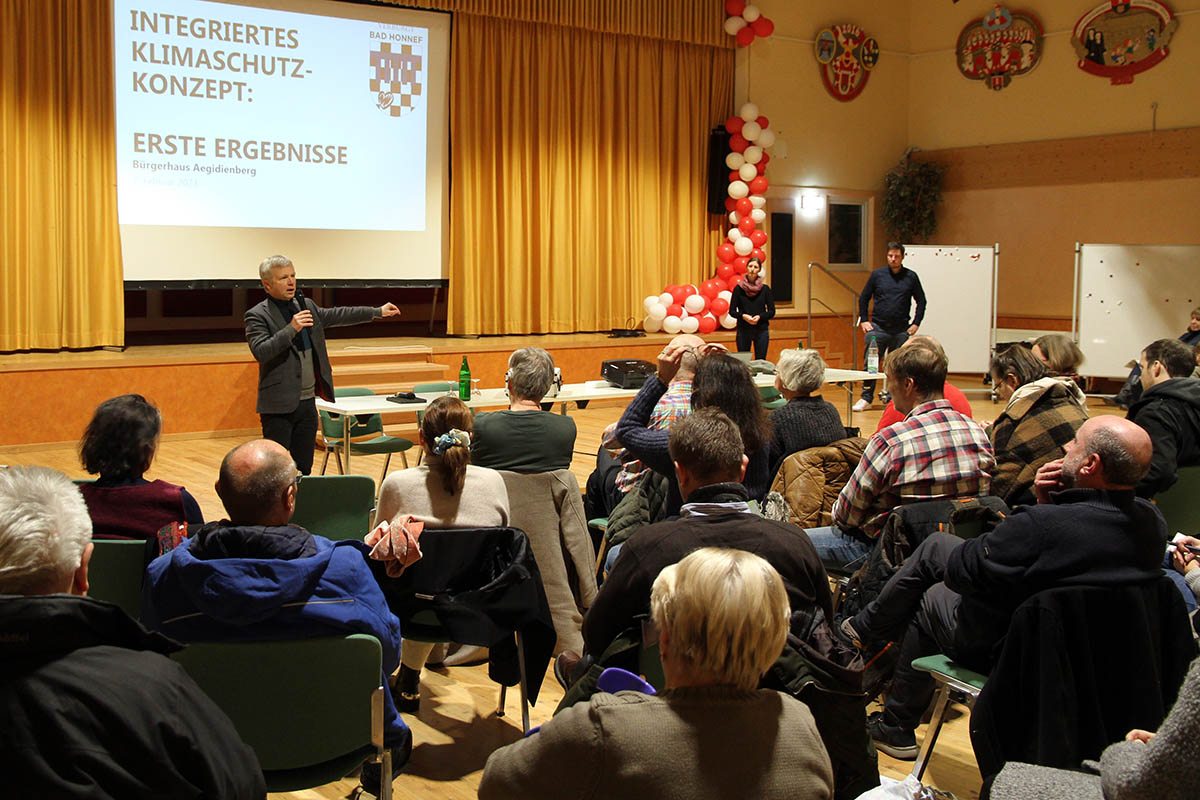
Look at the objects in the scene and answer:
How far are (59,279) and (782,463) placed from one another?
702cm

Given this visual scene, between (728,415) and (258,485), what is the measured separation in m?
1.56

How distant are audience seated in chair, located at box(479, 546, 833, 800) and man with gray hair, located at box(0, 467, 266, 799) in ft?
1.39

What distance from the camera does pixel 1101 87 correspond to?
12.7 metres

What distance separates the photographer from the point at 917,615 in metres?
3.06

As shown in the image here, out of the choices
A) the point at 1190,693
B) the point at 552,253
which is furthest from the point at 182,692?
the point at 552,253

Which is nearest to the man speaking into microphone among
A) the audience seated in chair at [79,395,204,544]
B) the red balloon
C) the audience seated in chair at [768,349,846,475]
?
the audience seated in chair at [79,395,204,544]

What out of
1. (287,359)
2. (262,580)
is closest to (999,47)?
(287,359)

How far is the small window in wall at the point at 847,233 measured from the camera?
14.1 metres

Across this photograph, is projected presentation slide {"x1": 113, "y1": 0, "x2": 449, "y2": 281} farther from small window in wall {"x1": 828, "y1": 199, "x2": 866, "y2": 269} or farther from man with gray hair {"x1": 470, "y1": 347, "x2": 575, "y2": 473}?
man with gray hair {"x1": 470, "y1": 347, "x2": 575, "y2": 473}

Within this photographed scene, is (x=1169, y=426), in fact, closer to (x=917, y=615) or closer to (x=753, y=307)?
(x=917, y=615)

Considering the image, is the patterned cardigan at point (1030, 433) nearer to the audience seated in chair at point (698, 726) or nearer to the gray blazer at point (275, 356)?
the audience seated in chair at point (698, 726)

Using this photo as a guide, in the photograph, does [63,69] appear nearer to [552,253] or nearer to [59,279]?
[59,279]

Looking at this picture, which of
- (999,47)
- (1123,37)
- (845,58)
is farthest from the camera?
(845,58)

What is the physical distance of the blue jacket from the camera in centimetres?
221
